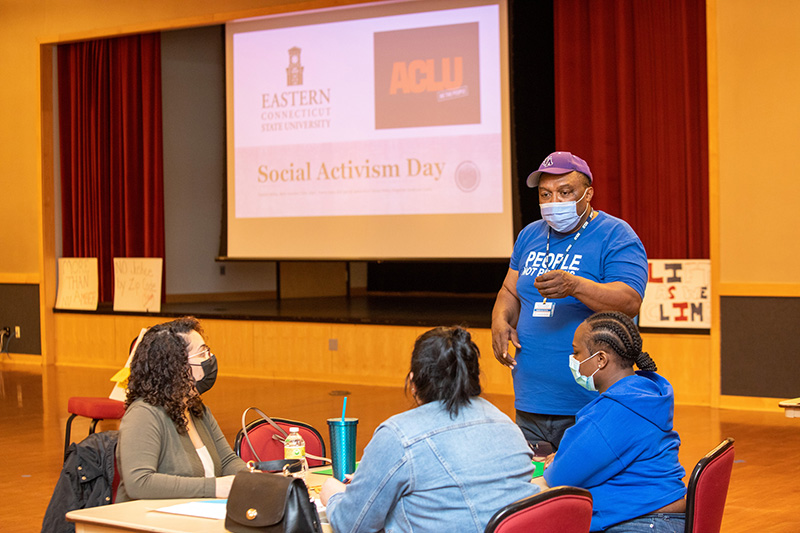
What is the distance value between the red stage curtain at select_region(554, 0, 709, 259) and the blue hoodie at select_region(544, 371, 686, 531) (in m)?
5.18

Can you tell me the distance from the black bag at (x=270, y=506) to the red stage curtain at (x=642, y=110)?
5.81 metres

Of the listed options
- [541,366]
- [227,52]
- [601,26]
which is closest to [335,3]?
[227,52]

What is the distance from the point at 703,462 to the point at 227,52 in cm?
809

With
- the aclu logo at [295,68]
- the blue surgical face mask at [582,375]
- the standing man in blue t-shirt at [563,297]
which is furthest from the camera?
the aclu logo at [295,68]

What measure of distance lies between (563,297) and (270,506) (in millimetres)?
1208

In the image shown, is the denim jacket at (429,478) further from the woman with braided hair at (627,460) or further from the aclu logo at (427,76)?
the aclu logo at (427,76)

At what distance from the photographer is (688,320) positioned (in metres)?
7.12

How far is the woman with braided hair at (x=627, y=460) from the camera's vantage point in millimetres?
2281

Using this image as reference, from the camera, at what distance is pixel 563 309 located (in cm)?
296

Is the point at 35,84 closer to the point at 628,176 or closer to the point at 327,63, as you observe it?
the point at 327,63

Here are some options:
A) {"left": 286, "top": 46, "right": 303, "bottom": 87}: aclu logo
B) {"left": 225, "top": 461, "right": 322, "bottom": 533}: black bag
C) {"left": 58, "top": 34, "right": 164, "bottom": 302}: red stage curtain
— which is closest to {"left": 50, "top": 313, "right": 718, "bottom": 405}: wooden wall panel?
{"left": 58, "top": 34, "right": 164, "bottom": 302}: red stage curtain

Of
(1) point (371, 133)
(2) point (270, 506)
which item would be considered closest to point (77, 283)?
(1) point (371, 133)

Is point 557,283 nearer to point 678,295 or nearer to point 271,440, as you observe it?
point 271,440

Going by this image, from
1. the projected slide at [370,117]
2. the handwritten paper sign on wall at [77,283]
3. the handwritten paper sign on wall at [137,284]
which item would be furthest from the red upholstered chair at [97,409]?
the handwritten paper sign on wall at [77,283]
